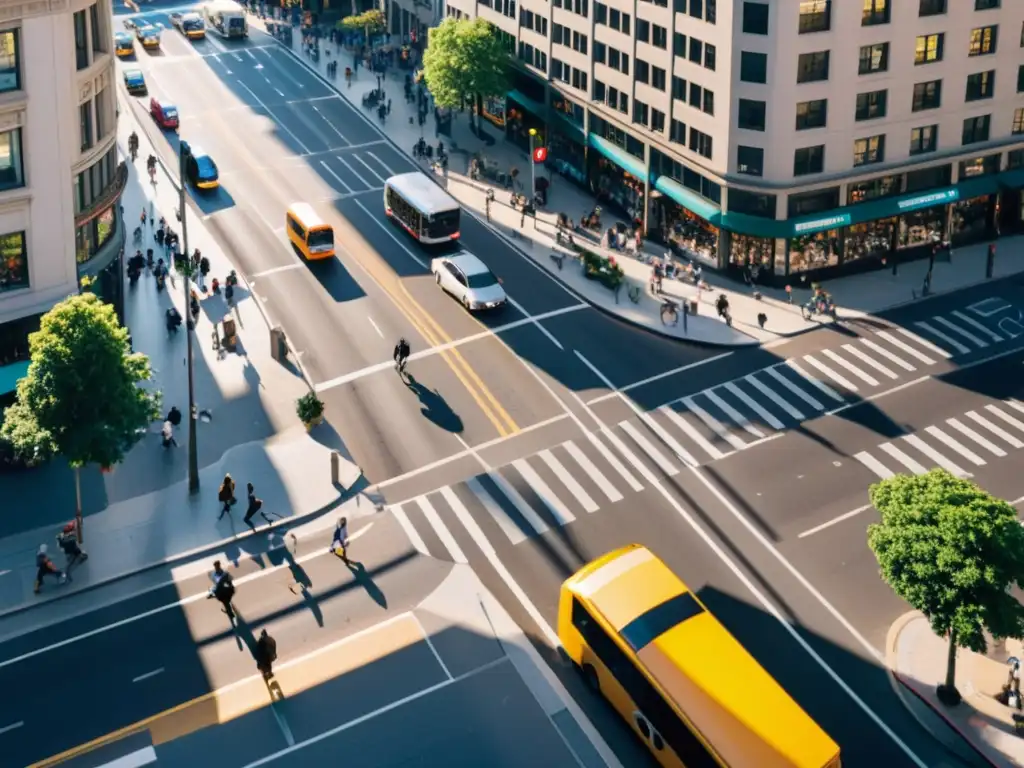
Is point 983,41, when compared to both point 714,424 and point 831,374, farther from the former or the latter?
point 714,424

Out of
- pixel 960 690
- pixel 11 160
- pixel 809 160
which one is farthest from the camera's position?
pixel 809 160

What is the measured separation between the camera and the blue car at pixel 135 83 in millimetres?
94000

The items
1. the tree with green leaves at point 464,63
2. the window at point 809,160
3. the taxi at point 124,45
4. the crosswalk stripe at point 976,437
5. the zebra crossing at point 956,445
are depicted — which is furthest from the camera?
the taxi at point 124,45

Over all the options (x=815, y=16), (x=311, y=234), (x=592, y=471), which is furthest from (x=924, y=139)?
(x=311, y=234)

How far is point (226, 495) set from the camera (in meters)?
43.2

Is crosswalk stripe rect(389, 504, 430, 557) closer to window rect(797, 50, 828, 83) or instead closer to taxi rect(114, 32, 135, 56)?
window rect(797, 50, 828, 83)

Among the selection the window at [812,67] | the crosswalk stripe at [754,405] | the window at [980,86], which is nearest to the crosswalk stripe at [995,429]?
the crosswalk stripe at [754,405]

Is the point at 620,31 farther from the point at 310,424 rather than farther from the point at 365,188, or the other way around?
the point at 310,424

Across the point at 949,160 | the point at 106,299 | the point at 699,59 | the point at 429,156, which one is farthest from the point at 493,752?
the point at 429,156

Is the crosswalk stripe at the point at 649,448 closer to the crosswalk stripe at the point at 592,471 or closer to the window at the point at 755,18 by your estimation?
the crosswalk stripe at the point at 592,471

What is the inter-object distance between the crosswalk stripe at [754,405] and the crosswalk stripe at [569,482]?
975cm

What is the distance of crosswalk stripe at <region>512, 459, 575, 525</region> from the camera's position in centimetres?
4422

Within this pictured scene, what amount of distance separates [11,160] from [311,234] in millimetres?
21558

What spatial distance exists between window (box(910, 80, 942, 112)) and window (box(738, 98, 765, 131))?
918 centimetres
